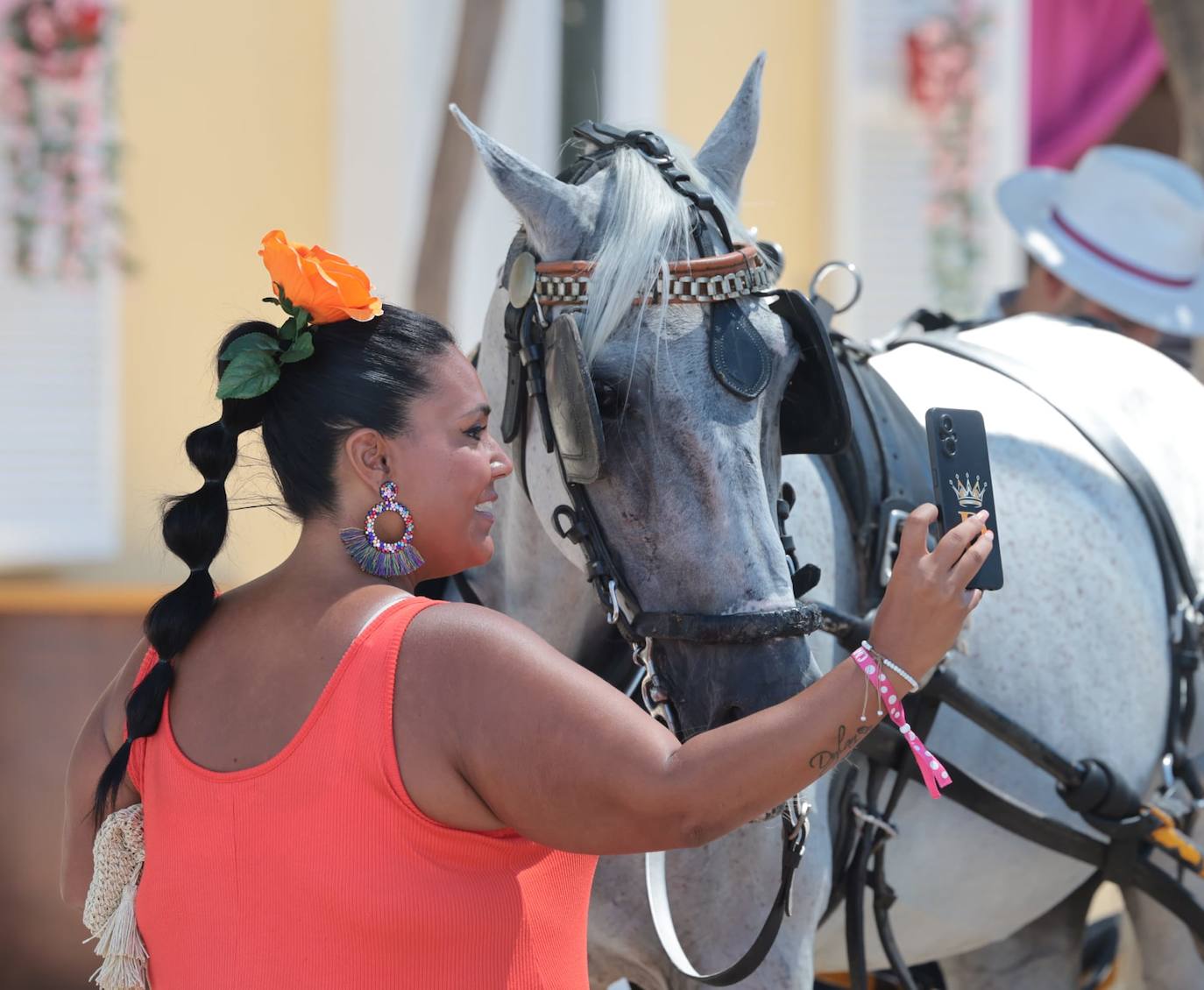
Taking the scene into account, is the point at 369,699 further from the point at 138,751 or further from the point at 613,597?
the point at 613,597

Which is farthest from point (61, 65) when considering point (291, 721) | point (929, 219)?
point (291, 721)

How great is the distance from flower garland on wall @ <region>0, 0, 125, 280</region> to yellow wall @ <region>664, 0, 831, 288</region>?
2145 mm

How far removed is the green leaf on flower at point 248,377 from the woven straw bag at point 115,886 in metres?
0.46

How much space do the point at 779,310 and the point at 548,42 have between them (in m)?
4.24

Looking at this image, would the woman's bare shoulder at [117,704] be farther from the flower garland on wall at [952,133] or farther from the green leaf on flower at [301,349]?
the flower garland on wall at [952,133]

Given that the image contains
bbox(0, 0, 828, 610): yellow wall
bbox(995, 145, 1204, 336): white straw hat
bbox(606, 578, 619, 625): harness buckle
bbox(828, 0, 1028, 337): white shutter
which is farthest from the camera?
bbox(828, 0, 1028, 337): white shutter

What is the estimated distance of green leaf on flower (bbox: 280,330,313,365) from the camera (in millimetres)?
1516

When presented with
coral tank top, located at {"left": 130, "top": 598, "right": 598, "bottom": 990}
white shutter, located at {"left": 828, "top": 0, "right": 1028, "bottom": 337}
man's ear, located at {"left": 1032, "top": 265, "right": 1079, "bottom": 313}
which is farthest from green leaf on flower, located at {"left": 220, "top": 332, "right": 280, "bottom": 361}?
white shutter, located at {"left": 828, "top": 0, "right": 1028, "bottom": 337}

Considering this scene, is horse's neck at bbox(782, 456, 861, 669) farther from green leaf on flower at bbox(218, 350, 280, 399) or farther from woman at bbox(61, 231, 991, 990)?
green leaf on flower at bbox(218, 350, 280, 399)

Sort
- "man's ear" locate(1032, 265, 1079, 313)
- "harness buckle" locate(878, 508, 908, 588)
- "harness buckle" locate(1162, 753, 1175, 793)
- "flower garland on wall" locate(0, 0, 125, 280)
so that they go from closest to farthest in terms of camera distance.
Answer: "harness buckle" locate(878, 508, 908, 588) → "harness buckle" locate(1162, 753, 1175, 793) → "man's ear" locate(1032, 265, 1079, 313) → "flower garland on wall" locate(0, 0, 125, 280)

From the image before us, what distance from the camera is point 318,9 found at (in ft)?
17.9

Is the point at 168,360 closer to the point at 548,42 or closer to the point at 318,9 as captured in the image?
the point at 318,9

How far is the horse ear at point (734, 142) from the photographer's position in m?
2.10

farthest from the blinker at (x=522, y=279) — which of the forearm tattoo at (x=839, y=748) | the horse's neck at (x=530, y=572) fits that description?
the forearm tattoo at (x=839, y=748)
